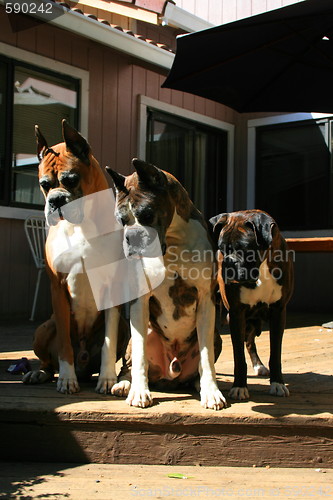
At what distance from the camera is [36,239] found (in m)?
6.57

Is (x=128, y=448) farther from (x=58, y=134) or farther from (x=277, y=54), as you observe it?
(x=58, y=134)

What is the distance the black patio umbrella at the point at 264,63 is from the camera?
3484 millimetres

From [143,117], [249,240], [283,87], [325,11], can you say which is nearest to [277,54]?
[283,87]

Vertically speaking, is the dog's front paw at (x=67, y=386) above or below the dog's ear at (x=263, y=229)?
below

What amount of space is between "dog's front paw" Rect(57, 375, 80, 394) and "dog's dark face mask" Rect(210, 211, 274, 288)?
912mm

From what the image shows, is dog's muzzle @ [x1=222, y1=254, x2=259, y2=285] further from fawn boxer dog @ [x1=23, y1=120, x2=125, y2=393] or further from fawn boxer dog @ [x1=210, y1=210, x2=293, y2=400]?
fawn boxer dog @ [x1=23, y1=120, x2=125, y2=393]

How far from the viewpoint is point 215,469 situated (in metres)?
2.60

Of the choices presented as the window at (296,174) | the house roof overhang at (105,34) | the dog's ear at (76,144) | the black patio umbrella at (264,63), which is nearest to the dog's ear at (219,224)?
the dog's ear at (76,144)

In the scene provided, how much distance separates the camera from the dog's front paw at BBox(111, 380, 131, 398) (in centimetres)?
289

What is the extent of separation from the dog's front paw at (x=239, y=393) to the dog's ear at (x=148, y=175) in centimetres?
106

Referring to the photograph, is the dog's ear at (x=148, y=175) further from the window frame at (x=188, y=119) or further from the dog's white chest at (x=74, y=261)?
the window frame at (x=188, y=119)

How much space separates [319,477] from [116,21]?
662 cm

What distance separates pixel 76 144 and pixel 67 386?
1176 mm

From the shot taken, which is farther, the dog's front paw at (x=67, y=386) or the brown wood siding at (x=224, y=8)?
the brown wood siding at (x=224, y=8)
